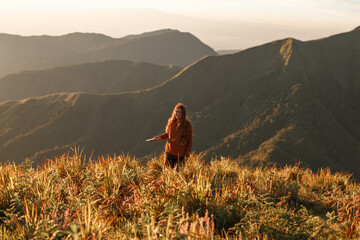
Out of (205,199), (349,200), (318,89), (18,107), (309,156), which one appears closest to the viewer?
(205,199)

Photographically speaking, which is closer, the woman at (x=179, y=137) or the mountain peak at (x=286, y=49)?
the woman at (x=179, y=137)

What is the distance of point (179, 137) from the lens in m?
5.15

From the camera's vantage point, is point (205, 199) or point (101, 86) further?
point (101, 86)

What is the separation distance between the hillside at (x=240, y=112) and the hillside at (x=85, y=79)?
Result: 4824 centimetres

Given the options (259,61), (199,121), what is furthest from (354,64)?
(199,121)

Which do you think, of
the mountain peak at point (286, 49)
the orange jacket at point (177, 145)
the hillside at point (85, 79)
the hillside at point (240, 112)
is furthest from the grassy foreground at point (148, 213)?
the hillside at point (85, 79)

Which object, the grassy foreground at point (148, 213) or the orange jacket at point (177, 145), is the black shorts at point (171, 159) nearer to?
the orange jacket at point (177, 145)

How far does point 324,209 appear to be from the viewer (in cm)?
409

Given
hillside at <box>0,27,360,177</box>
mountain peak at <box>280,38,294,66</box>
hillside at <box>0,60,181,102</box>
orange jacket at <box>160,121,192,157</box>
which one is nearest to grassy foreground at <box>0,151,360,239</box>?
orange jacket at <box>160,121,192,157</box>

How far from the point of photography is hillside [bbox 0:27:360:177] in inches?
2019

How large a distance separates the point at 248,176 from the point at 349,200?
1707 mm

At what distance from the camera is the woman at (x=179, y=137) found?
511 cm

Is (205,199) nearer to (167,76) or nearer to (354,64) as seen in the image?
(354,64)

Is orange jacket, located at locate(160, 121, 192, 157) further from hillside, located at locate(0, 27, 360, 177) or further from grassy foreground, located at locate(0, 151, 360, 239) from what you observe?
hillside, located at locate(0, 27, 360, 177)
